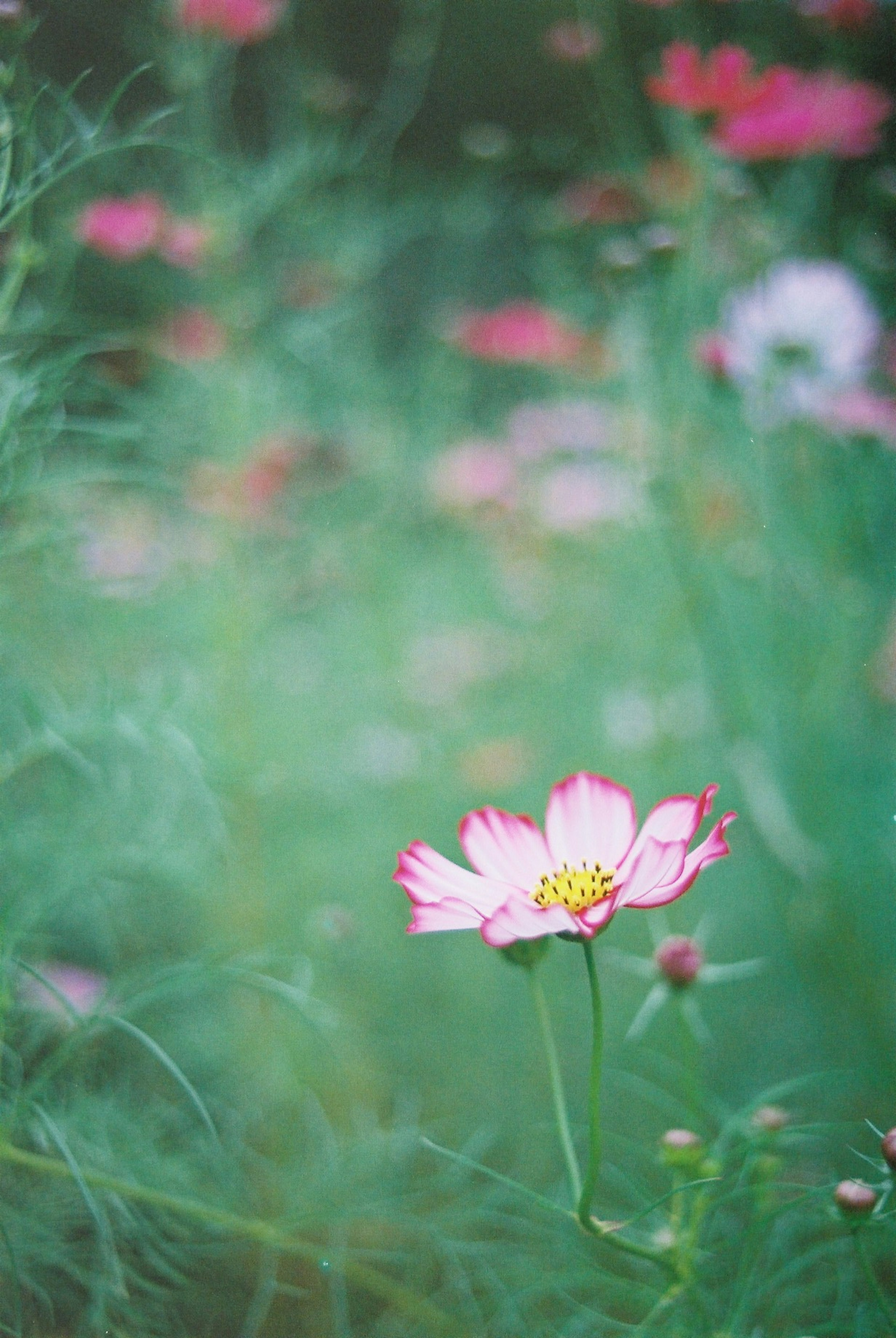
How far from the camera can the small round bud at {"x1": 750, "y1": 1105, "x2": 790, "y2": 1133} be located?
0.41 meters

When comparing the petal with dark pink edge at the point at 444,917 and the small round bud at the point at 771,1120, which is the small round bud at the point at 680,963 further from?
the petal with dark pink edge at the point at 444,917

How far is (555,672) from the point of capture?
121 cm

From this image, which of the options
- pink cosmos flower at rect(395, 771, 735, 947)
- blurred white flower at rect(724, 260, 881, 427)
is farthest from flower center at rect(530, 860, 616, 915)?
blurred white flower at rect(724, 260, 881, 427)

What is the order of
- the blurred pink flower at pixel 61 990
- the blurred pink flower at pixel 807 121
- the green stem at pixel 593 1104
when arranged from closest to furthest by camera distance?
the green stem at pixel 593 1104, the blurred pink flower at pixel 61 990, the blurred pink flower at pixel 807 121

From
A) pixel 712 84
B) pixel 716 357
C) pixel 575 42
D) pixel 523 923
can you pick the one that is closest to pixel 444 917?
pixel 523 923

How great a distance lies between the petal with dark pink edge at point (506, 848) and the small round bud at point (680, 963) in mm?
100

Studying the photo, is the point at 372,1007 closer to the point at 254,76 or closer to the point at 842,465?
the point at 842,465

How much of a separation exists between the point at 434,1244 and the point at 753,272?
0.69 m

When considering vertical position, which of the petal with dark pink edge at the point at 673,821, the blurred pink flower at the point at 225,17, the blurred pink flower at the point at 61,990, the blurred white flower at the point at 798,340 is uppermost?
the blurred pink flower at the point at 225,17

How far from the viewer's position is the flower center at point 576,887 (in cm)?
37

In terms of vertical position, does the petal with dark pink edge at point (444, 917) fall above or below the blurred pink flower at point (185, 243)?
below

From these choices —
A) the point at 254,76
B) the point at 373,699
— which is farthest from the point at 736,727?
the point at 254,76

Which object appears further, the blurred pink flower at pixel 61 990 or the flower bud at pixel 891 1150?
the blurred pink flower at pixel 61 990

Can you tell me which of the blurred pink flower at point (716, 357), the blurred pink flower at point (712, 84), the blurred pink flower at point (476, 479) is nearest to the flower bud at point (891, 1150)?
the blurred pink flower at point (716, 357)
